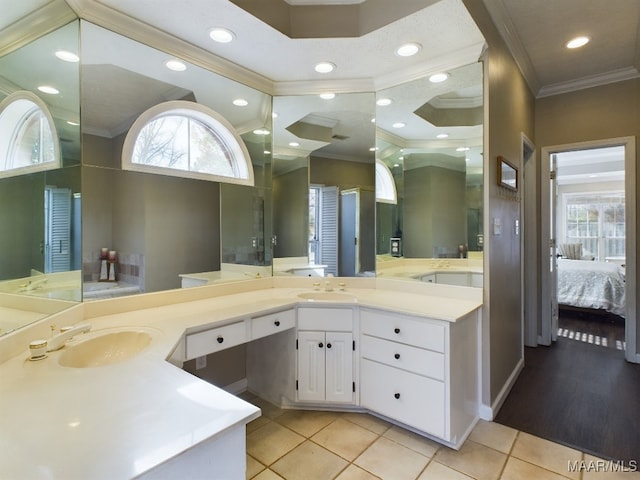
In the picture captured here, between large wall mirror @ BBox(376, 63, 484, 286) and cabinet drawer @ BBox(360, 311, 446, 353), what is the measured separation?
0.61m

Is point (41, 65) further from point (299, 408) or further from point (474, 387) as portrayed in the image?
point (474, 387)

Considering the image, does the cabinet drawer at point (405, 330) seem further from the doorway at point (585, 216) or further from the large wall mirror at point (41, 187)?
the doorway at point (585, 216)

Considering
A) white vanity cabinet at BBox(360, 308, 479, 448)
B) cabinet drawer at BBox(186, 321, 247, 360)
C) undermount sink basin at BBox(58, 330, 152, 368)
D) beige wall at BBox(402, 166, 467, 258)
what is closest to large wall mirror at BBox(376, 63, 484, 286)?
beige wall at BBox(402, 166, 467, 258)

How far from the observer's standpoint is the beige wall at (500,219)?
220 centimetres

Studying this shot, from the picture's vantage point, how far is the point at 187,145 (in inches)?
86.6

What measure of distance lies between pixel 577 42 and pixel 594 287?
3.54m

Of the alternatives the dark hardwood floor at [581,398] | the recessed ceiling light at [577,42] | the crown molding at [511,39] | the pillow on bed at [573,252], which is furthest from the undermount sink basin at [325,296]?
the pillow on bed at [573,252]

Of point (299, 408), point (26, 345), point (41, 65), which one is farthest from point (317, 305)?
Result: point (41, 65)

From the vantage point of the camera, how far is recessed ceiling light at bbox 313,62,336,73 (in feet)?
Result: 7.49

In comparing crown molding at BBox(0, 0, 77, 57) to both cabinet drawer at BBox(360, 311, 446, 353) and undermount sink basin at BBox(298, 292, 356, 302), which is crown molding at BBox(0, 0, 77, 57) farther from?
cabinet drawer at BBox(360, 311, 446, 353)

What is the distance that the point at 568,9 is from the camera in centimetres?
Answer: 219

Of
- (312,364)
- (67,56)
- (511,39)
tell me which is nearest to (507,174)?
(511,39)

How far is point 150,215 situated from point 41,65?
861 millimetres

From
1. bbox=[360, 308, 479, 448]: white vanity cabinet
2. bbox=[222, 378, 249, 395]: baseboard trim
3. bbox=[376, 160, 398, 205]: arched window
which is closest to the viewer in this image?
bbox=[360, 308, 479, 448]: white vanity cabinet
